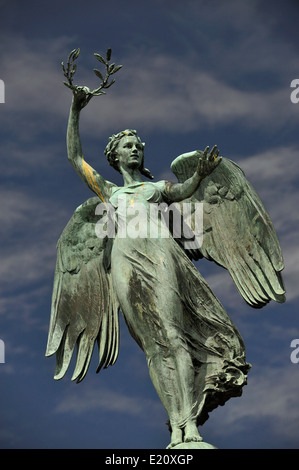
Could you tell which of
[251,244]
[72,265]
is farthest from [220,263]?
[72,265]

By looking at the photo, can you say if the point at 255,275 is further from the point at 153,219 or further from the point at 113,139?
the point at 113,139

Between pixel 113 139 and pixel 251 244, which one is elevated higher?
pixel 113 139

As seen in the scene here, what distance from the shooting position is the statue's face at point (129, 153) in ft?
54.6

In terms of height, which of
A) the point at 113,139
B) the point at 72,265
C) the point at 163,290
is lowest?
the point at 163,290

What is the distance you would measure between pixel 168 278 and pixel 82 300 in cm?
182

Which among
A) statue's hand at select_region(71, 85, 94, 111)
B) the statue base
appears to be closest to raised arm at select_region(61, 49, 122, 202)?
statue's hand at select_region(71, 85, 94, 111)

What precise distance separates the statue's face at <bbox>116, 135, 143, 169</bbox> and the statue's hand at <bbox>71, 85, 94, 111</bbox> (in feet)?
2.83

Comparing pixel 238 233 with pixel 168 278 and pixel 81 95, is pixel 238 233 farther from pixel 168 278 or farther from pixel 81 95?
pixel 81 95

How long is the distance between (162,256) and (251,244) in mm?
1353

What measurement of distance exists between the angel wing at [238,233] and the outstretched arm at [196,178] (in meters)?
0.28

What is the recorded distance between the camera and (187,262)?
1590 cm

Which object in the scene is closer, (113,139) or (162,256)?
(162,256)

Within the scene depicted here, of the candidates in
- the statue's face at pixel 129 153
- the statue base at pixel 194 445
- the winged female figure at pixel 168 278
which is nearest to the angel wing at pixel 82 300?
the winged female figure at pixel 168 278

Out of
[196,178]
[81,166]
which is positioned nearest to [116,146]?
[81,166]
